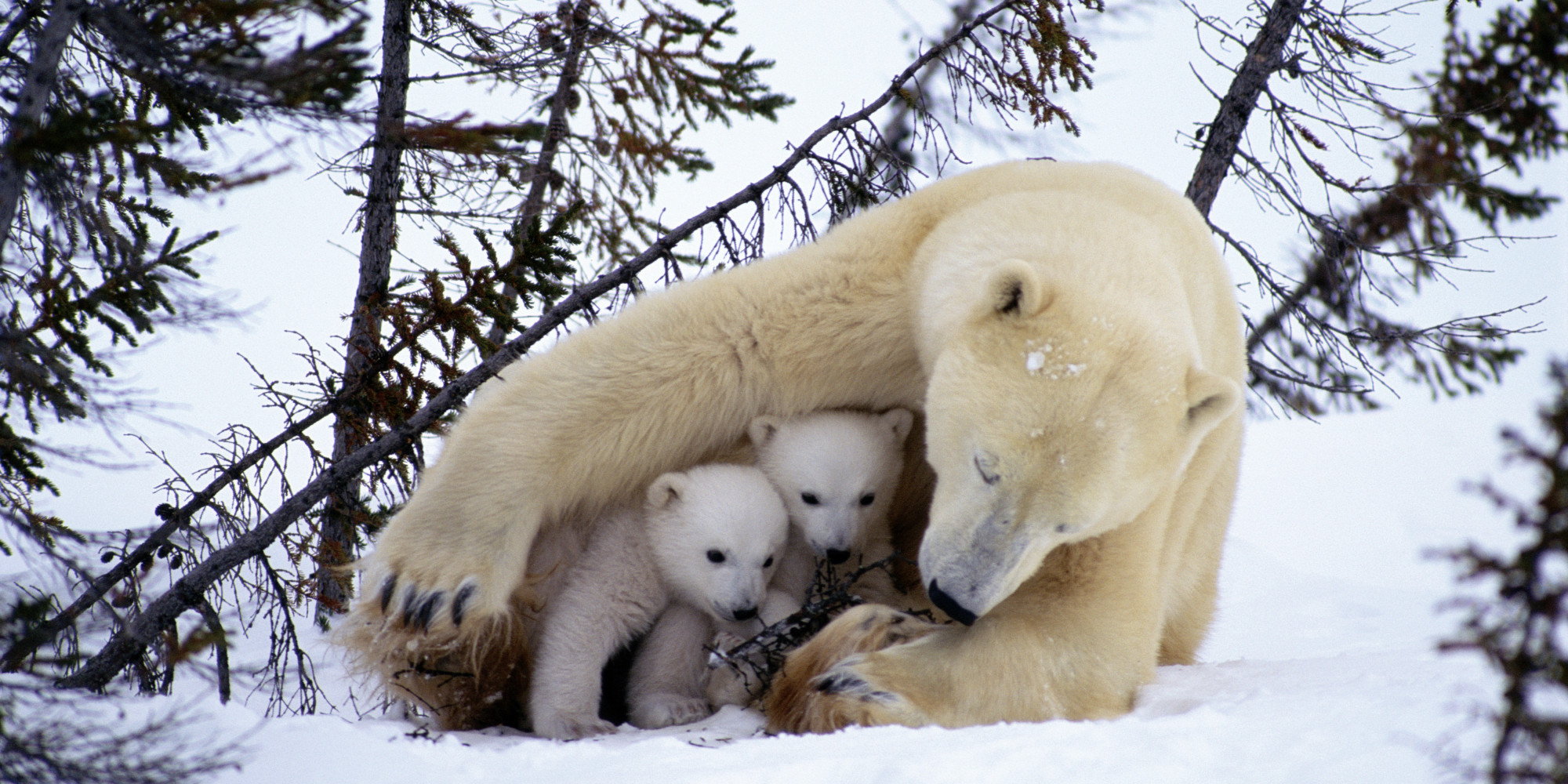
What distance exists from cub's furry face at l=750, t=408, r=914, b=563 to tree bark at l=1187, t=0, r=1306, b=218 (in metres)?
2.78

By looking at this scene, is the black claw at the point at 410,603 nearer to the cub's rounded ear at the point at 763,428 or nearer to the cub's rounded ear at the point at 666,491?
the cub's rounded ear at the point at 666,491

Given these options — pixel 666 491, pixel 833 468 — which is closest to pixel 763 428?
pixel 833 468

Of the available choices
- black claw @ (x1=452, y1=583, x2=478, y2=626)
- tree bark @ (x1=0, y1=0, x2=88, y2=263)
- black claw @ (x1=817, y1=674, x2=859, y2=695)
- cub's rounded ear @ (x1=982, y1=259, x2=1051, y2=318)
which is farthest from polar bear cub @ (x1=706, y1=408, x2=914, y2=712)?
tree bark @ (x1=0, y1=0, x2=88, y2=263)

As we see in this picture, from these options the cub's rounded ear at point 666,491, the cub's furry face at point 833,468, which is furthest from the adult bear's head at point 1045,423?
the cub's rounded ear at point 666,491

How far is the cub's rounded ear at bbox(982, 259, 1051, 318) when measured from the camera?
2736 millimetres

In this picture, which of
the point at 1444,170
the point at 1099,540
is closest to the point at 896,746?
the point at 1099,540

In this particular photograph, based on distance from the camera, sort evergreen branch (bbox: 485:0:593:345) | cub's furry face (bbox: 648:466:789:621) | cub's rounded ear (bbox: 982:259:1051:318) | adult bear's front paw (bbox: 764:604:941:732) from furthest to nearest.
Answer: evergreen branch (bbox: 485:0:593:345), cub's furry face (bbox: 648:466:789:621), adult bear's front paw (bbox: 764:604:941:732), cub's rounded ear (bbox: 982:259:1051:318)

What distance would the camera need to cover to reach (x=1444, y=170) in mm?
9617

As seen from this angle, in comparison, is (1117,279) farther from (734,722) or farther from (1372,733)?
(734,722)

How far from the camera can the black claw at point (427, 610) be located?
125 inches

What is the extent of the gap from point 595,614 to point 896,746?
4.41 ft

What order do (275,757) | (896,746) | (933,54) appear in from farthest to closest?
1. (933,54)
2. (896,746)
3. (275,757)

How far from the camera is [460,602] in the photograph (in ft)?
10.4

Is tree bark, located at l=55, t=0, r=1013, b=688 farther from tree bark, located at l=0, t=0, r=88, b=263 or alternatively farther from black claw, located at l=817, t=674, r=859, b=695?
black claw, located at l=817, t=674, r=859, b=695
